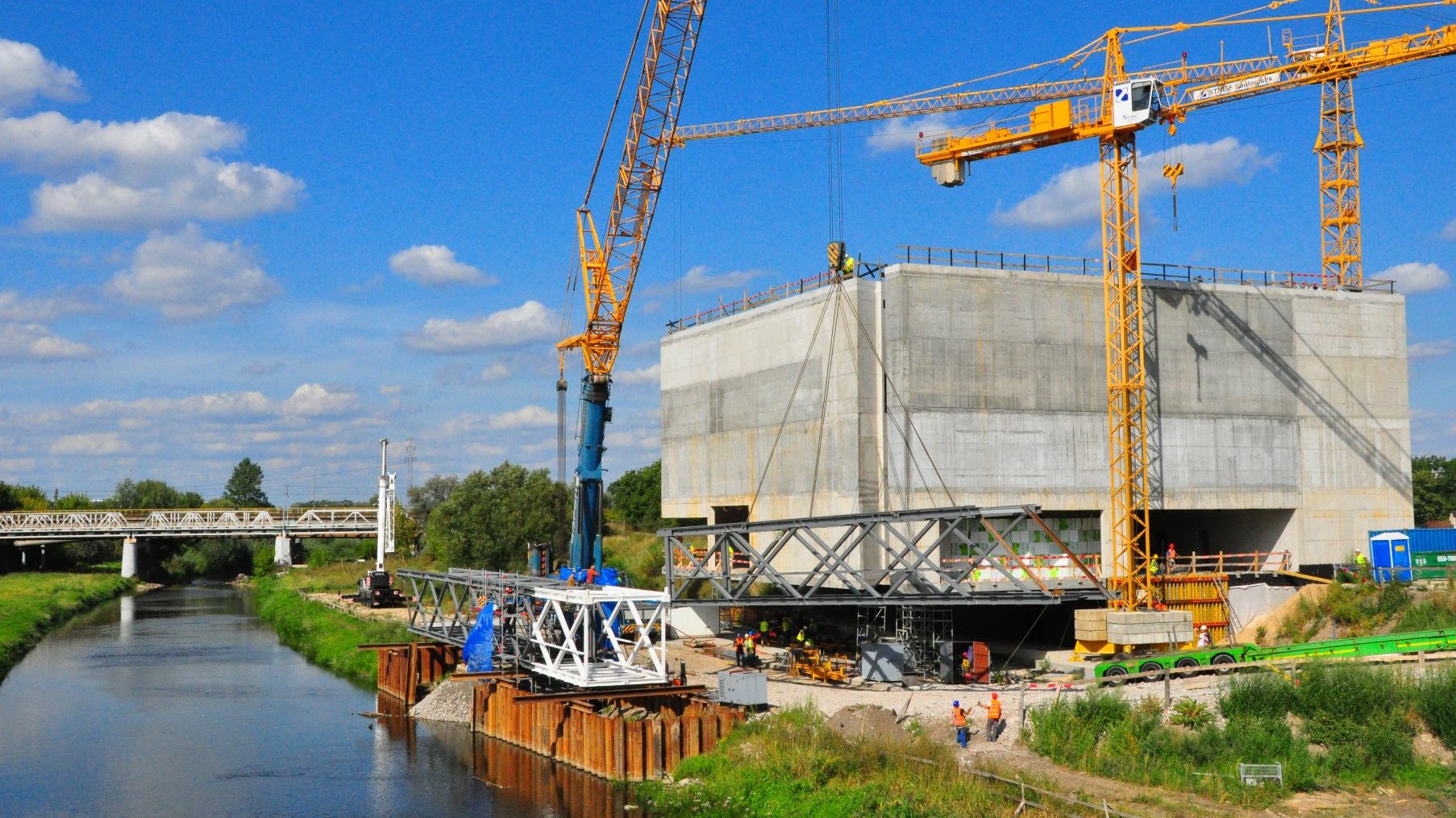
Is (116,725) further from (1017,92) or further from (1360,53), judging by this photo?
(1360,53)

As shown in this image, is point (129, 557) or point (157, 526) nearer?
point (129, 557)

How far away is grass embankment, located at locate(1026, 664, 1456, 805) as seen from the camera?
29500 mm

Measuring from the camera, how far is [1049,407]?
5519 cm

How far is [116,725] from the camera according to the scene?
1836 inches

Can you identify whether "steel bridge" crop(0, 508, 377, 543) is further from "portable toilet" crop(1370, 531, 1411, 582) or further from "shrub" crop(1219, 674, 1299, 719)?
"shrub" crop(1219, 674, 1299, 719)

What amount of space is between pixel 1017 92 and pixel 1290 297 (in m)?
16.3

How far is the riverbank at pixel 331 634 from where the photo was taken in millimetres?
62375

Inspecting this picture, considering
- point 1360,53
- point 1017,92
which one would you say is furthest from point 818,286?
point 1360,53

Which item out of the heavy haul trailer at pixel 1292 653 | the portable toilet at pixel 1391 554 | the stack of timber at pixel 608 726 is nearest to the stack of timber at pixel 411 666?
the stack of timber at pixel 608 726

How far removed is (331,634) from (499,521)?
2356 cm

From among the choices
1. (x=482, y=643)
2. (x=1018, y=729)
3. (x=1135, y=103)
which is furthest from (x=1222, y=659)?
(x=482, y=643)

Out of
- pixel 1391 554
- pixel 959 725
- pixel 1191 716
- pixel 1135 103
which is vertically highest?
pixel 1135 103

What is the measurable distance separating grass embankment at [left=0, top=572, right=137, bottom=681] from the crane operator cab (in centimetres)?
5541

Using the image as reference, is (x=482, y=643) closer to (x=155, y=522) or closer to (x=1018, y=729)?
(x=1018, y=729)
